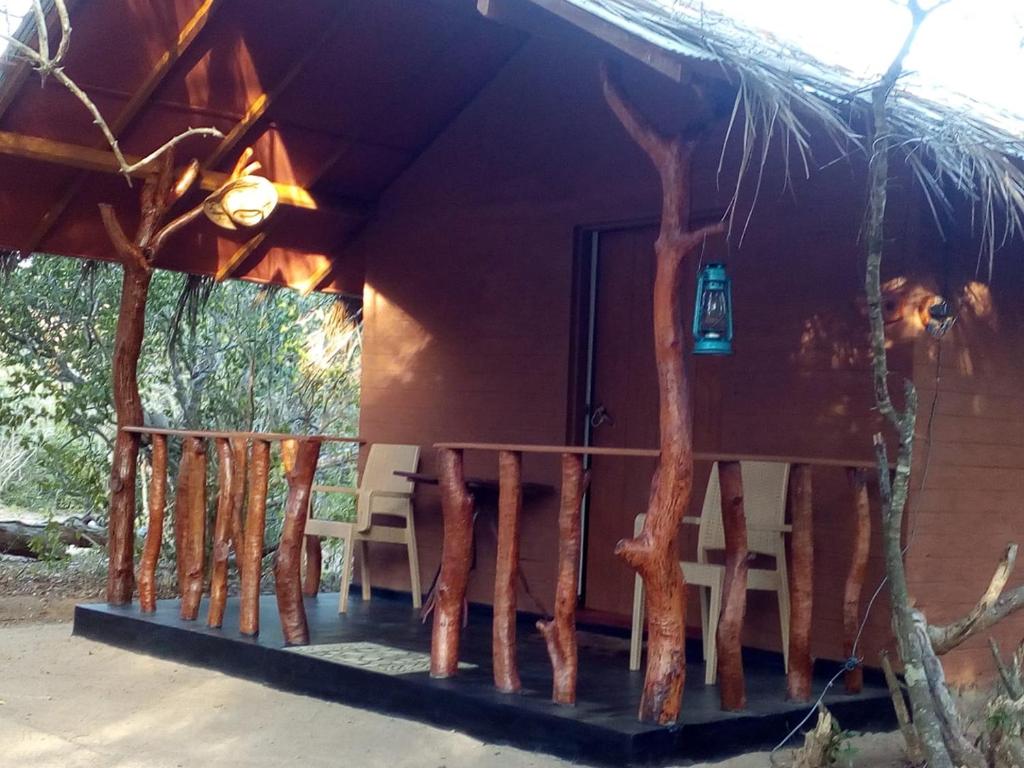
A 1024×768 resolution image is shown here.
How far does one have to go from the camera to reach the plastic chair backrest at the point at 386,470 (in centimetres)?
732

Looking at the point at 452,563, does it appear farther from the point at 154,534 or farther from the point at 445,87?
the point at 445,87

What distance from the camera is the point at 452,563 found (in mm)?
4973

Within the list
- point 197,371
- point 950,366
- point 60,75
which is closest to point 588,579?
point 950,366

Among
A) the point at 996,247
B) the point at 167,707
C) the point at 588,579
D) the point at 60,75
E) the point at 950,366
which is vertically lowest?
the point at 167,707

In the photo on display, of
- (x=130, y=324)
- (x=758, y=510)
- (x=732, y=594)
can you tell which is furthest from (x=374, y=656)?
(x=130, y=324)

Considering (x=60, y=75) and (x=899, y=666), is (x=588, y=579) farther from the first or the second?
(x=60, y=75)

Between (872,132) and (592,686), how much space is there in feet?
7.61

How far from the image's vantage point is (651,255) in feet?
21.6

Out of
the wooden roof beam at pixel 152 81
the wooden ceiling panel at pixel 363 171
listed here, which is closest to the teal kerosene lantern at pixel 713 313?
the wooden roof beam at pixel 152 81

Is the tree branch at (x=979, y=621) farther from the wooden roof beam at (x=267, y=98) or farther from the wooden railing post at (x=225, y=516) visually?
the wooden roof beam at (x=267, y=98)

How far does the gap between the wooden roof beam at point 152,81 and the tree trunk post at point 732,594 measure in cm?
358

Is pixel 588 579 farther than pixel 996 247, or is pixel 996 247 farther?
pixel 588 579

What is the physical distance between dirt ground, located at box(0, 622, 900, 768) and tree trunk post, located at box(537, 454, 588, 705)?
0.31m

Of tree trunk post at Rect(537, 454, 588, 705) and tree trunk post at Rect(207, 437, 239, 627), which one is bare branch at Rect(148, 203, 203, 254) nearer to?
tree trunk post at Rect(207, 437, 239, 627)
